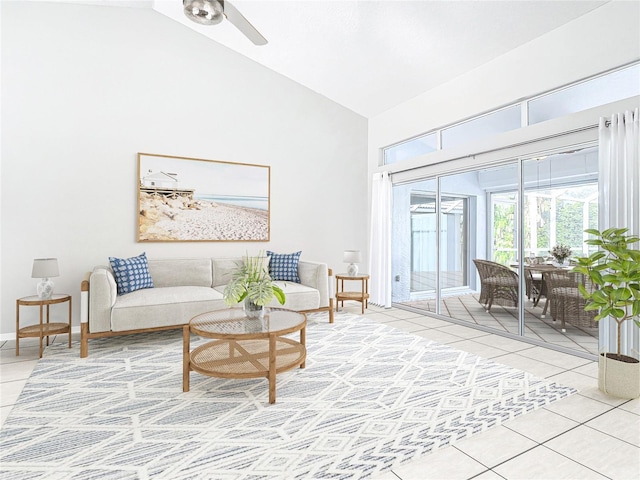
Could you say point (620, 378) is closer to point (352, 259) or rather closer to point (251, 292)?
point (251, 292)

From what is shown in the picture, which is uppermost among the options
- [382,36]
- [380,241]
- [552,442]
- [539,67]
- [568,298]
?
[382,36]

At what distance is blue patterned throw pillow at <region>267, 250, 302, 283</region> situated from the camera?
4.88 m

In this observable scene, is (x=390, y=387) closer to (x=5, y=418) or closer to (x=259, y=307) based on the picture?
(x=259, y=307)

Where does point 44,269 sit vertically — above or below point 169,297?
above

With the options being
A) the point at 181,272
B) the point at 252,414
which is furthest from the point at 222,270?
the point at 252,414

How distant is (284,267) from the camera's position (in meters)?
4.90

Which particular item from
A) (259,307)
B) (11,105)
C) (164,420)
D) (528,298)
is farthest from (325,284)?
(11,105)

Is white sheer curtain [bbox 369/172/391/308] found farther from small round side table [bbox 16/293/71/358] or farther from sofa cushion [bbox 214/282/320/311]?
small round side table [bbox 16/293/71/358]

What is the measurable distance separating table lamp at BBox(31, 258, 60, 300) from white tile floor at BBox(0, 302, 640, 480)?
0.67 metres

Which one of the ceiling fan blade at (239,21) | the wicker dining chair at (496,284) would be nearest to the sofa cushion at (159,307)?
the ceiling fan blade at (239,21)

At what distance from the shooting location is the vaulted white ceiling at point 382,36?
3393mm

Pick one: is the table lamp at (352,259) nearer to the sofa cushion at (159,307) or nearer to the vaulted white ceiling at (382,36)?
the sofa cushion at (159,307)

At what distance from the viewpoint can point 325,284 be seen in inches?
181

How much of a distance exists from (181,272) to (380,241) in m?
2.98
